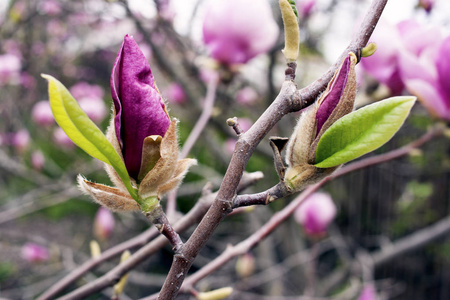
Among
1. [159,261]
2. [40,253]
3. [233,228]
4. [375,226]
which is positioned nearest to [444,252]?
[375,226]

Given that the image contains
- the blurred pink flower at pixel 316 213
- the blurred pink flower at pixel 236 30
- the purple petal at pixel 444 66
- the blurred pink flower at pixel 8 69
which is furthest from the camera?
the blurred pink flower at pixel 8 69

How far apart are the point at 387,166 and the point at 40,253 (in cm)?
203

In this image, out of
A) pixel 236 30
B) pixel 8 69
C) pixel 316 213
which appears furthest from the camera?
pixel 8 69

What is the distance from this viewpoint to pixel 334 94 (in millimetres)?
289

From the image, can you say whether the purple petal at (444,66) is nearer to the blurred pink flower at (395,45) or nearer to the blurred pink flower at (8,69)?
the blurred pink flower at (395,45)

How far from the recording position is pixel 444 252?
7.48 ft

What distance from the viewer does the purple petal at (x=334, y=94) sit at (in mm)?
284

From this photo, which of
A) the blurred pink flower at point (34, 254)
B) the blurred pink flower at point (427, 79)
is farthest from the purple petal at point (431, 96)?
the blurred pink flower at point (34, 254)

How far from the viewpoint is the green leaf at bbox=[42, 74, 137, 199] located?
0.80ft

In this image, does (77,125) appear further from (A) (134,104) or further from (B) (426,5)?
(B) (426,5)

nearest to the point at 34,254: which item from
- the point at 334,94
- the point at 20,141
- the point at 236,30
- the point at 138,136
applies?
the point at 20,141

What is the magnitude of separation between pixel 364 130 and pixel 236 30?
55 centimetres

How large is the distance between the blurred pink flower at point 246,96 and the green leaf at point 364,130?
64.6 inches

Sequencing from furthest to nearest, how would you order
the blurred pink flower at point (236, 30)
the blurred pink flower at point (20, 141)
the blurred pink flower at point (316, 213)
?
the blurred pink flower at point (20, 141) → the blurred pink flower at point (316, 213) → the blurred pink flower at point (236, 30)
